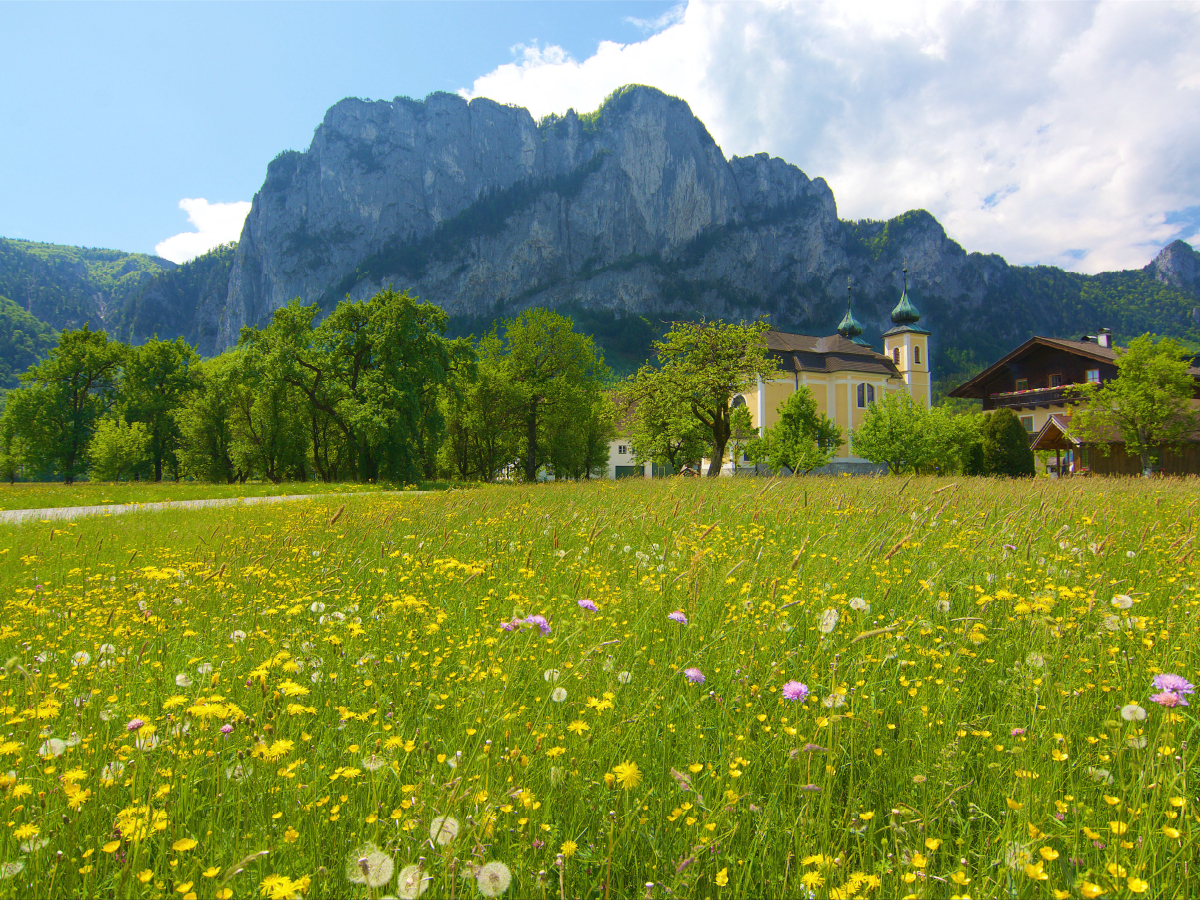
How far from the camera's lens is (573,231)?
161 metres

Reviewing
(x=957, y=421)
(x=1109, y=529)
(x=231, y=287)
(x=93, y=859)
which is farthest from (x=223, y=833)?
(x=231, y=287)

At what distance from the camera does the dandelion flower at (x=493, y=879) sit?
1310 mm

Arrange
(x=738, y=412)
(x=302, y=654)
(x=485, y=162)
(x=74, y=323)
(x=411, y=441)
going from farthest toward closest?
(x=74, y=323) < (x=485, y=162) < (x=738, y=412) < (x=411, y=441) < (x=302, y=654)

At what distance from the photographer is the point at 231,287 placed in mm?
161125

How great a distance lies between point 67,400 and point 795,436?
5456 cm

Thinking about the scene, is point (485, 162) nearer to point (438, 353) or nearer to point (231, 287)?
point (231, 287)

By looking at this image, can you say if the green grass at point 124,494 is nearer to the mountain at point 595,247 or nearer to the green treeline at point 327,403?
the green treeline at point 327,403

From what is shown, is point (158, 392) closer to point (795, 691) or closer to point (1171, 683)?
point (795, 691)

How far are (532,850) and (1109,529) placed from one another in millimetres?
6803

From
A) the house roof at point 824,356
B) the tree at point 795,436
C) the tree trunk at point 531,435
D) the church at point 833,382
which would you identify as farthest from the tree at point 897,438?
the house roof at point 824,356

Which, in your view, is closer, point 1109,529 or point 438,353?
point 1109,529

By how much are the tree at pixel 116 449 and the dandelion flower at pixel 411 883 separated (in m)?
51.3

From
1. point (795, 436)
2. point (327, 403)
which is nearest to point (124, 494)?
point (327, 403)

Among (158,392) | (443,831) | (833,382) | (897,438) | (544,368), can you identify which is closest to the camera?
(443,831)
